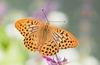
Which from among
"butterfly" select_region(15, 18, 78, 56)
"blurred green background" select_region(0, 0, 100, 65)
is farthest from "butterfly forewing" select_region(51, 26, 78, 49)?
"blurred green background" select_region(0, 0, 100, 65)

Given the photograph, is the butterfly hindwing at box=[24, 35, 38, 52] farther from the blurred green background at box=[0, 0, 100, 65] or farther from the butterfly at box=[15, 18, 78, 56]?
the blurred green background at box=[0, 0, 100, 65]

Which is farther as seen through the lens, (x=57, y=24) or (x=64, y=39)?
(x=57, y=24)

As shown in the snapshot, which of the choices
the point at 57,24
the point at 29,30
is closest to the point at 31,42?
the point at 29,30

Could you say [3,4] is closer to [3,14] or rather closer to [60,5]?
[3,14]

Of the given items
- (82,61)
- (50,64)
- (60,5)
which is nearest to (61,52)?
(82,61)

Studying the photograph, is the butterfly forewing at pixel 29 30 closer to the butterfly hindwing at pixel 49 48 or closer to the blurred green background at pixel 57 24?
the butterfly hindwing at pixel 49 48

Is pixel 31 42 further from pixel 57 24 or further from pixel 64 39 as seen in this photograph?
pixel 57 24
